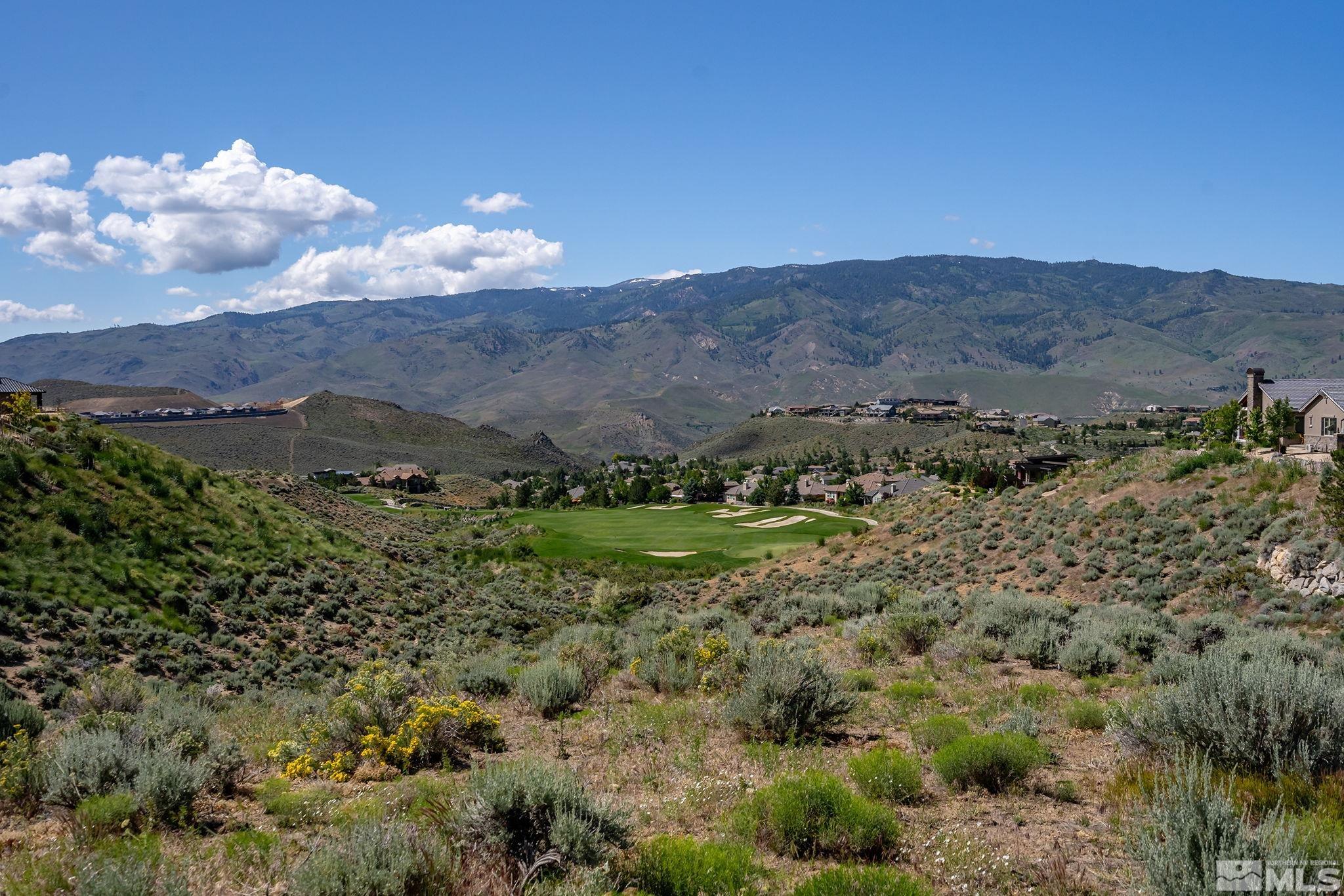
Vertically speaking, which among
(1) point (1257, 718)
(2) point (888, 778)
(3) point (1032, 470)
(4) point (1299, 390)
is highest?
(4) point (1299, 390)

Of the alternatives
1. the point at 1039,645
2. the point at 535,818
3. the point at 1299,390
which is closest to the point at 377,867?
the point at 535,818

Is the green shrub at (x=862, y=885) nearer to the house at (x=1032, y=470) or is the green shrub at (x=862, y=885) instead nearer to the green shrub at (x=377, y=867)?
the green shrub at (x=377, y=867)

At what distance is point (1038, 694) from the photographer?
8.64 m

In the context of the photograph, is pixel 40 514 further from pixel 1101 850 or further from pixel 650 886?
pixel 1101 850

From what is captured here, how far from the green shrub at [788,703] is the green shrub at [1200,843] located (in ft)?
12.4

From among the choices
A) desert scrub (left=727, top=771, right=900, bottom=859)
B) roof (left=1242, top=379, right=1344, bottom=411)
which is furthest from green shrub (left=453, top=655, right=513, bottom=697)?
roof (left=1242, top=379, right=1344, bottom=411)

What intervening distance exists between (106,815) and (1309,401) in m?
45.8

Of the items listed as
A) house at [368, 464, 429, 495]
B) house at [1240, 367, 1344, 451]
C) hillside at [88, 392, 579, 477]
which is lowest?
house at [368, 464, 429, 495]

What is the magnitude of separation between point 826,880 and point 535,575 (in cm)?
3237

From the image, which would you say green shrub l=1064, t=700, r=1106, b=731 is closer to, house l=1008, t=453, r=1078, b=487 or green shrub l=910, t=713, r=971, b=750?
green shrub l=910, t=713, r=971, b=750

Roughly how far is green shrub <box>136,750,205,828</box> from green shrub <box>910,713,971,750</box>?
5934 millimetres

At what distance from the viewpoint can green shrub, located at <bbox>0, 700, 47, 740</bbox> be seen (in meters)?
6.95

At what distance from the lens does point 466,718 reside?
7.54 meters

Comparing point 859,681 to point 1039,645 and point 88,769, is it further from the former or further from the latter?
point 88,769
